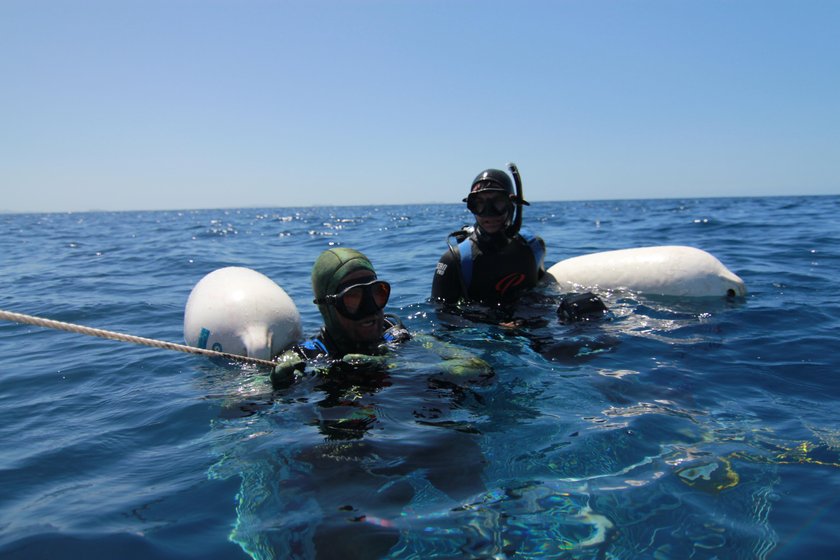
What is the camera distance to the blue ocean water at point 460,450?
248 centimetres

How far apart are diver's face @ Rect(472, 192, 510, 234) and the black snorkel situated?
10 centimetres

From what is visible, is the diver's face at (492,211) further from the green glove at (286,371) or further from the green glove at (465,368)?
the green glove at (286,371)

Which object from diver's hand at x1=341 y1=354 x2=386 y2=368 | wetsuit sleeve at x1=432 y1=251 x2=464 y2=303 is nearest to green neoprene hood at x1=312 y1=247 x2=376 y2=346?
diver's hand at x1=341 y1=354 x2=386 y2=368

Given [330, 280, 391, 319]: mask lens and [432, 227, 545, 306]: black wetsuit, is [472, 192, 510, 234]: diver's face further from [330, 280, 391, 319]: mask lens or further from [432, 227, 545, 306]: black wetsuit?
[330, 280, 391, 319]: mask lens

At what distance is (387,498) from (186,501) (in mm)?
1029

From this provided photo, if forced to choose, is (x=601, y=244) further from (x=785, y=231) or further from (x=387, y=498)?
(x=387, y=498)

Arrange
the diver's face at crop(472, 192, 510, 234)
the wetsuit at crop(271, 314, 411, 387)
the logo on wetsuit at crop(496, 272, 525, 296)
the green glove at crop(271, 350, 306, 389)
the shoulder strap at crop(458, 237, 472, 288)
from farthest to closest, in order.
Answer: the logo on wetsuit at crop(496, 272, 525, 296)
the shoulder strap at crop(458, 237, 472, 288)
the diver's face at crop(472, 192, 510, 234)
the wetsuit at crop(271, 314, 411, 387)
the green glove at crop(271, 350, 306, 389)

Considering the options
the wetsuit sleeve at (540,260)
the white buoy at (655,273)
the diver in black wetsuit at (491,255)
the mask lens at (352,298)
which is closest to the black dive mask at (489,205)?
the diver in black wetsuit at (491,255)

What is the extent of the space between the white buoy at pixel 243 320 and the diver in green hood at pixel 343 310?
2.02 ft

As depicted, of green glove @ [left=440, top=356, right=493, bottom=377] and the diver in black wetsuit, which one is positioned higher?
the diver in black wetsuit

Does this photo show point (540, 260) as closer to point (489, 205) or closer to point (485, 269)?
point (485, 269)

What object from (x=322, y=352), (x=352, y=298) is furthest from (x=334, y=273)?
(x=322, y=352)

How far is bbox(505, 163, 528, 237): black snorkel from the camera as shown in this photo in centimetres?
611

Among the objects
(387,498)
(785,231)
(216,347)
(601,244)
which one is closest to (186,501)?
(387,498)
